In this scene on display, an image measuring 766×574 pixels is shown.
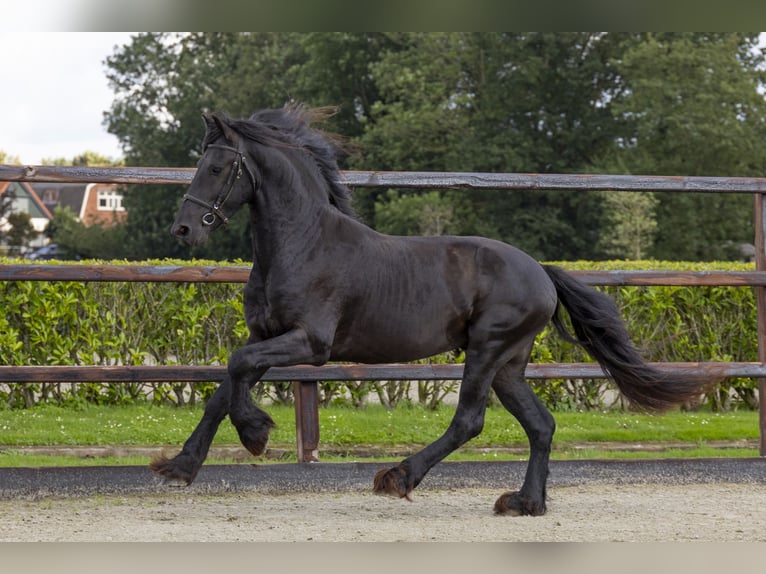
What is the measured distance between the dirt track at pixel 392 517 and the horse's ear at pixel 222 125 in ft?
6.61

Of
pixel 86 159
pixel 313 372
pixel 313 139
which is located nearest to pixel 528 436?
pixel 313 372

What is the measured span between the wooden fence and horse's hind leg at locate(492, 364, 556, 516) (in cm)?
65

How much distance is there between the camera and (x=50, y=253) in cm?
5806

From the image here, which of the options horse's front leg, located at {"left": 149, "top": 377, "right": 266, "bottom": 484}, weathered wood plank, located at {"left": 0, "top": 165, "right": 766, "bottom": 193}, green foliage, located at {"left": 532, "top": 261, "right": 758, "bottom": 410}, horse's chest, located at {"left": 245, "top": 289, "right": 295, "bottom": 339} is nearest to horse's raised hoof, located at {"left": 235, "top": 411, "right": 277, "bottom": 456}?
horse's front leg, located at {"left": 149, "top": 377, "right": 266, "bottom": 484}

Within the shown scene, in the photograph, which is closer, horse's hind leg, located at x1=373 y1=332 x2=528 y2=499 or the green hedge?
horse's hind leg, located at x1=373 y1=332 x2=528 y2=499

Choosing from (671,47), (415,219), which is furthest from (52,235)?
(671,47)

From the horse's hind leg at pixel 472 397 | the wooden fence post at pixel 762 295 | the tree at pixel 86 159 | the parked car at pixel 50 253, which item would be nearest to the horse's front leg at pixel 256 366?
the horse's hind leg at pixel 472 397

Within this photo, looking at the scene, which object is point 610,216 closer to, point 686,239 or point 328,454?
point 686,239

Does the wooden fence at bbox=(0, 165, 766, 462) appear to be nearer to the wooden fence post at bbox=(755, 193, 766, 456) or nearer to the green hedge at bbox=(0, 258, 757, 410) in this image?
the wooden fence post at bbox=(755, 193, 766, 456)

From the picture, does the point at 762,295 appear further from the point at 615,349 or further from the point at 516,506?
the point at 516,506

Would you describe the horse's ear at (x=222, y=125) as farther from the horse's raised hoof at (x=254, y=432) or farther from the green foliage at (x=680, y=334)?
the green foliage at (x=680, y=334)

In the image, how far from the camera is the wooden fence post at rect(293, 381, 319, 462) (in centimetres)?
688

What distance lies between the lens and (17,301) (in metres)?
9.59

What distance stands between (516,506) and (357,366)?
1453 mm
